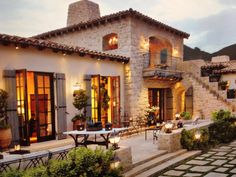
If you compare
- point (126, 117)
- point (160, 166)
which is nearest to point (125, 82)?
point (126, 117)

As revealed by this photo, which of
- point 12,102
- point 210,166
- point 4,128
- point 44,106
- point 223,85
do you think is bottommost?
point 210,166

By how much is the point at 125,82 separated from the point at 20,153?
30.6 ft

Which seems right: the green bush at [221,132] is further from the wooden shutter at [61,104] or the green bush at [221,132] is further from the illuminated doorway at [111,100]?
the wooden shutter at [61,104]

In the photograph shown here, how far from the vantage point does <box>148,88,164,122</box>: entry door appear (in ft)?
55.2

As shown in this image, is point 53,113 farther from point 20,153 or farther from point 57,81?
point 20,153

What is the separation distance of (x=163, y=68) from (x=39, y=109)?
839 cm

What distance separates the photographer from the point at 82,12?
18.6 meters

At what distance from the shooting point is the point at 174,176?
718cm

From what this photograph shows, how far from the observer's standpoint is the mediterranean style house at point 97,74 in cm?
989

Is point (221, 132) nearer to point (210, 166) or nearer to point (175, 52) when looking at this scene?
point (210, 166)

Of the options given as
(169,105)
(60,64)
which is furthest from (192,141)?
(169,105)

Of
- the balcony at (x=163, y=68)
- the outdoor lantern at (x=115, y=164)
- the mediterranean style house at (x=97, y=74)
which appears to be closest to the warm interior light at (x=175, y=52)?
the mediterranean style house at (x=97, y=74)

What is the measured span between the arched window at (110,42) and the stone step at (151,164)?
29.0 ft

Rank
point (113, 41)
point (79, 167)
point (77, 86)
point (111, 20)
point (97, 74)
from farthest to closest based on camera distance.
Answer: point (113, 41), point (111, 20), point (97, 74), point (77, 86), point (79, 167)
